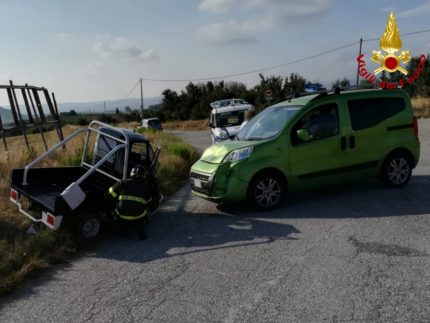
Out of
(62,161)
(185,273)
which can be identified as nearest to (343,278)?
(185,273)

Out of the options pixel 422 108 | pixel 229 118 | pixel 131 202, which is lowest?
pixel 131 202

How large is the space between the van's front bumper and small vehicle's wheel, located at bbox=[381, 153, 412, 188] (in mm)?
2860

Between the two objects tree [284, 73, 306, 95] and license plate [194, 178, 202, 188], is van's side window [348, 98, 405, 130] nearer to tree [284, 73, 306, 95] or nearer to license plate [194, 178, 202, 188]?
license plate [194, 178, 202, 188]

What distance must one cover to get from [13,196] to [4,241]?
138 centimetres

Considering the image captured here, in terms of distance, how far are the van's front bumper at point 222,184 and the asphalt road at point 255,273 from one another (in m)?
0.34

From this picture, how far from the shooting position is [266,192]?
717cm

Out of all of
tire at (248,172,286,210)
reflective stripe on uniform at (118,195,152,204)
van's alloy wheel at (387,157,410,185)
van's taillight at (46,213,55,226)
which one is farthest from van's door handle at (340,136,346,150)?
van's taillight at (46,213,55,226)

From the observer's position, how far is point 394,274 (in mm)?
4402

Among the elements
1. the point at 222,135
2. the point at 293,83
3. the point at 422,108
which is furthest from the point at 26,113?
the point at 293,83

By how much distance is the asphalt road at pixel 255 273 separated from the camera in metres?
3.82

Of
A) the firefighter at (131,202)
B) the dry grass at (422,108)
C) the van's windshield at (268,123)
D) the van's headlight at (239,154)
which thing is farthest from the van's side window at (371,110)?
the dry grass at (422,108)

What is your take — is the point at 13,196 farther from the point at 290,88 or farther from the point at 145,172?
the point at 290,88

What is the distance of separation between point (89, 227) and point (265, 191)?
2.82 metres

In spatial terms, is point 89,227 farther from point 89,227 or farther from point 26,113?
point 26,113
